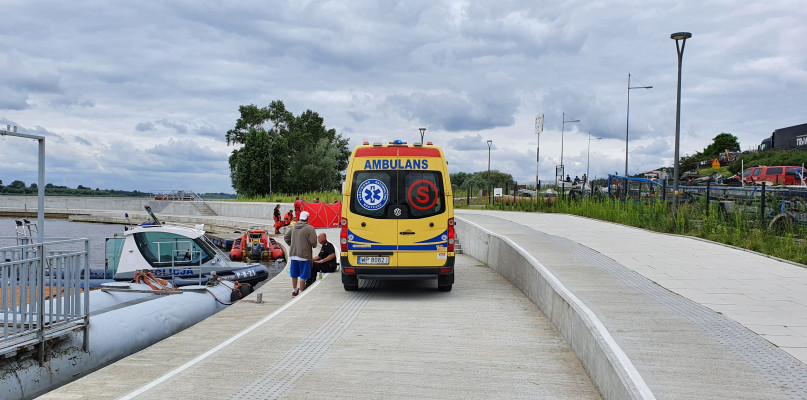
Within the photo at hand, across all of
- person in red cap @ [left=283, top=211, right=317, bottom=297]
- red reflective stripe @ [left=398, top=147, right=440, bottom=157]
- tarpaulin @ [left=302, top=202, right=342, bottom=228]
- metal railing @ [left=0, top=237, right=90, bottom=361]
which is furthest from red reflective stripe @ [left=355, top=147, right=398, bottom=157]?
tarpaulin @ [left=302, top=202, right=342, bottom=228]

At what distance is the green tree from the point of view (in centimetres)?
7562

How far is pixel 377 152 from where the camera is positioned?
11.5 m

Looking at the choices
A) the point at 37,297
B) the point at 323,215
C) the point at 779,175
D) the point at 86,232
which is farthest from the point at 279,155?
the point at 37,297

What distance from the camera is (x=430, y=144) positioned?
460 inches

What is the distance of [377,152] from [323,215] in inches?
969

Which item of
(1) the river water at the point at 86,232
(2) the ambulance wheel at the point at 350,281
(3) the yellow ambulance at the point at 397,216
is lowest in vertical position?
(1) the river water at the point at 86,232

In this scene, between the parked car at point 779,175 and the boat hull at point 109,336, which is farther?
the parked car at point 779,175

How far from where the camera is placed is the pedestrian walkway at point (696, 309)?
5.25 meters

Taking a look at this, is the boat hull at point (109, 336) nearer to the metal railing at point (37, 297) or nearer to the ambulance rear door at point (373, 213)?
the metal railing at point (37, 297)

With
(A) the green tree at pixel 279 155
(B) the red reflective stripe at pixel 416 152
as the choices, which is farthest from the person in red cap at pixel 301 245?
(A) the green tree at pixel 279 155

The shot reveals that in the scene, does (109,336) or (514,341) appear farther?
(109,336)

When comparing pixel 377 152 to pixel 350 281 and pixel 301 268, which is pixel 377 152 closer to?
pixel 350 281

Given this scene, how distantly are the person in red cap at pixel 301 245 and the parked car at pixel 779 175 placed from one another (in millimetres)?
25635

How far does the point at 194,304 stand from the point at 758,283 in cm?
997
